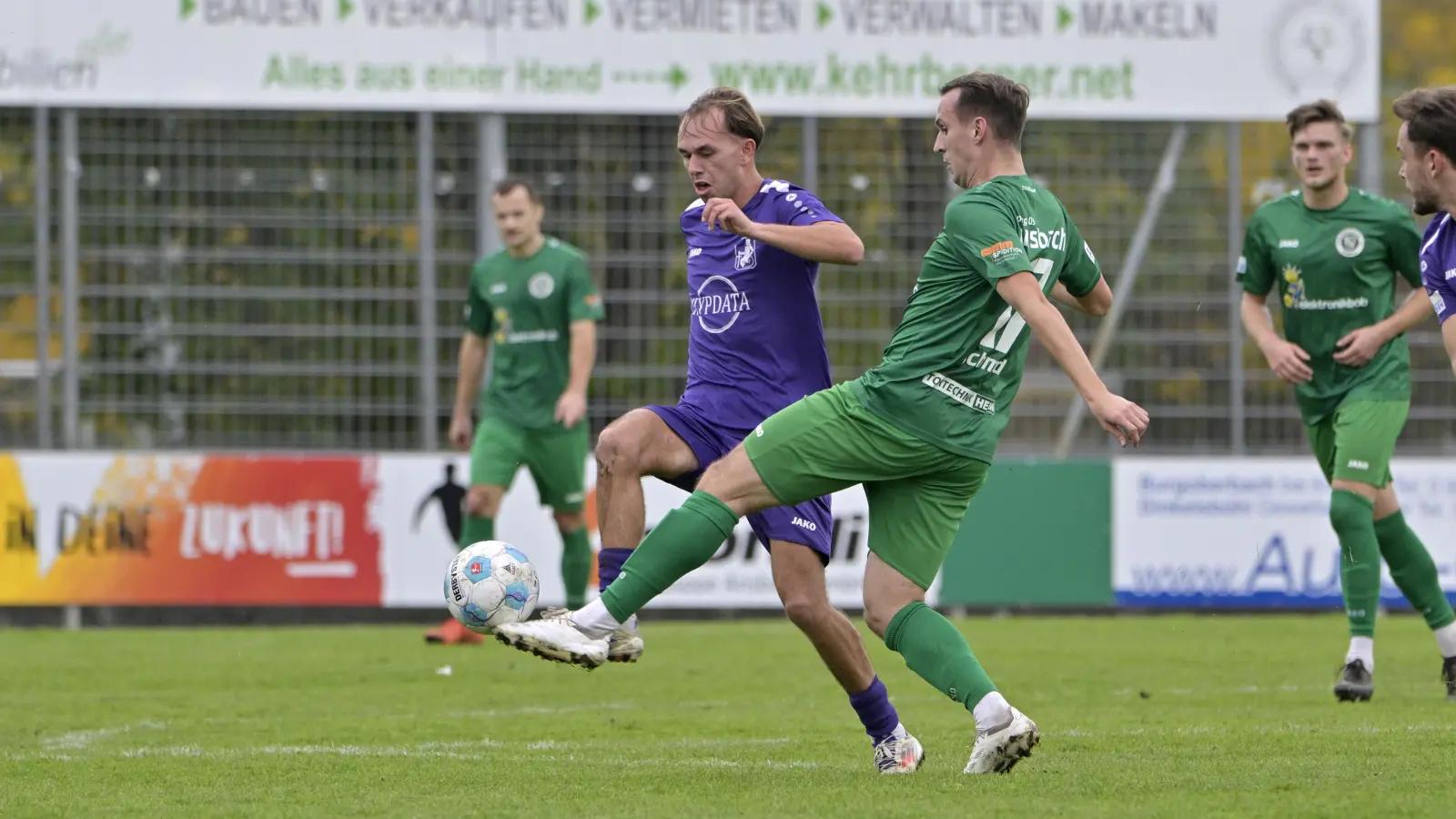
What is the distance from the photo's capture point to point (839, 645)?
237 inches

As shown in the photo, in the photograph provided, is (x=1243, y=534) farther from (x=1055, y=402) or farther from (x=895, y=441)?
(x=895, y=441)

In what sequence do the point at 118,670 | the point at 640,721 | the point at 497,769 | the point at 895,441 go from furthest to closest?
the point at 118,670 < the point at 640,721 < the point at 497,769 < the point at 895,441

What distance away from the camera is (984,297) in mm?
5621

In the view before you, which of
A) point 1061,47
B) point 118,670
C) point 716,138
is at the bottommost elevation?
point 118,670

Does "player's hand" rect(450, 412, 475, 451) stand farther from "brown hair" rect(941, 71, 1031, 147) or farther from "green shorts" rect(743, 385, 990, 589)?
"brown hair" rect(941, 71, 1031, 147)

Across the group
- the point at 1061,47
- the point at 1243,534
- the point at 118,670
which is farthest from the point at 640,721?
the point at 1061,47

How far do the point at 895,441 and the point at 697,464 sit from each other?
1.06 m

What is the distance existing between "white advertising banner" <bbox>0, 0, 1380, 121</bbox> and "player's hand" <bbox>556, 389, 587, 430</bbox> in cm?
488

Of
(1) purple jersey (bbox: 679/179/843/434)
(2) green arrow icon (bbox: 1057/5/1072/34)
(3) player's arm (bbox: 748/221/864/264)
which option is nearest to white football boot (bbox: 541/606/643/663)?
(1) purple jersey (bbox: 679/179/843/434)

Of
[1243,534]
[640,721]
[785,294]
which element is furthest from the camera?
[1243,534]

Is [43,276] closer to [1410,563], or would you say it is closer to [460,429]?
[460,429]

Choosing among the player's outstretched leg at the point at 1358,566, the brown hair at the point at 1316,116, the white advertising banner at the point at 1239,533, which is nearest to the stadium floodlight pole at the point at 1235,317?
the white advertising banner at the point at 1239,533

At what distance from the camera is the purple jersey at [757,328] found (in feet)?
21.2

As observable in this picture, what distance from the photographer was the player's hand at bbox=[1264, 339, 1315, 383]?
8531 millimetres
